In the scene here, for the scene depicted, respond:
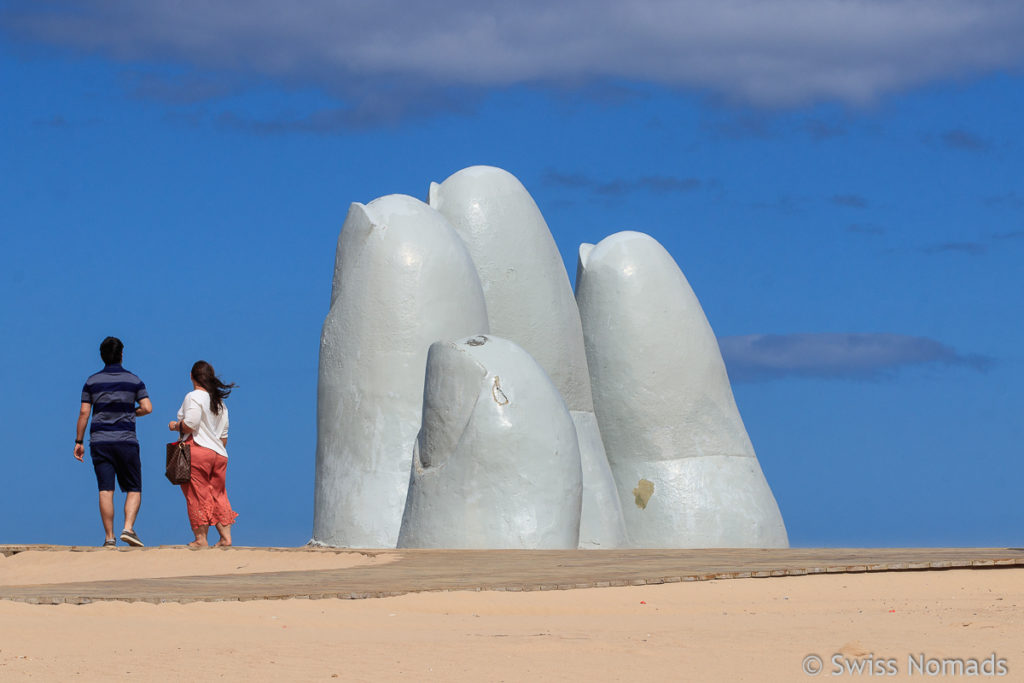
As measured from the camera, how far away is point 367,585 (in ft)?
25.9

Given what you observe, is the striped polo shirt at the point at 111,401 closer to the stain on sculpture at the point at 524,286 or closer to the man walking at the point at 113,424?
the man walking at the point at 113,424

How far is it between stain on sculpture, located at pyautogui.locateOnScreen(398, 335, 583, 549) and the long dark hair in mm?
1883

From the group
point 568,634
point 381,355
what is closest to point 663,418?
point 381,355

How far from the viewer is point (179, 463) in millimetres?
10070

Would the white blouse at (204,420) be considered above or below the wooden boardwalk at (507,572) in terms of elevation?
above

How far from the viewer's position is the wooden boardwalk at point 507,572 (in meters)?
7.54

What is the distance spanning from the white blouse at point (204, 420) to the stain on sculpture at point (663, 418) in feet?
16.7

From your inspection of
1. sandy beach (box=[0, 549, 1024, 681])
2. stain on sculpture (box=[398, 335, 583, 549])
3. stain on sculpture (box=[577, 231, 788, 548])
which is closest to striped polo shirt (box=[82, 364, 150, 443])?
stain on sculpture (box=[398, 335, 583, 549])

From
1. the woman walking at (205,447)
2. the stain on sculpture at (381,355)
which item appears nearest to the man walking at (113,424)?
the woman walking at (205,447)

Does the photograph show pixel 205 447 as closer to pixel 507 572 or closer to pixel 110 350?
pixel 110 350

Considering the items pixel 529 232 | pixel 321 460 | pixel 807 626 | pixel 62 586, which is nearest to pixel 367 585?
pixel 62 586

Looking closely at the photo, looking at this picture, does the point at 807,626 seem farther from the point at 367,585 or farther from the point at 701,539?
the point at 701,539

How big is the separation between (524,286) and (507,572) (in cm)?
547

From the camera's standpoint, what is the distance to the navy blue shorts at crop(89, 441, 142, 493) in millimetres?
10188
